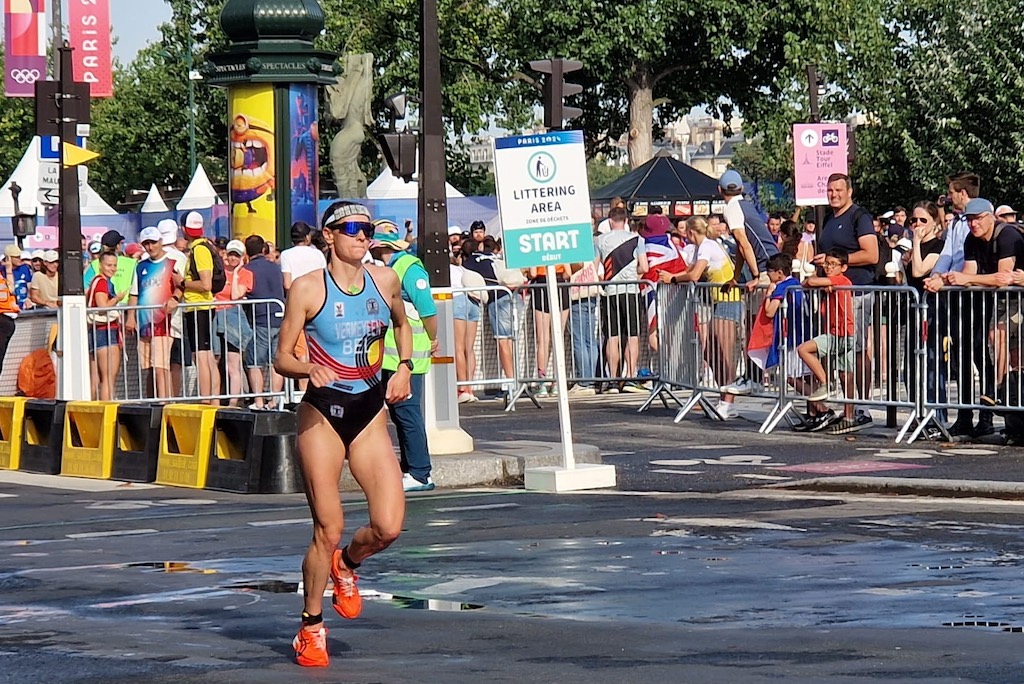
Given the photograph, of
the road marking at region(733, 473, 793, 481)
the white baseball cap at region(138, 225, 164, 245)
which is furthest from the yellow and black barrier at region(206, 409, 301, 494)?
the white baseball cap at region(138, 225, 164, 245)

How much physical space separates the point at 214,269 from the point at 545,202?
7.16 metres

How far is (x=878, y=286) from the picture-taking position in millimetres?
16781

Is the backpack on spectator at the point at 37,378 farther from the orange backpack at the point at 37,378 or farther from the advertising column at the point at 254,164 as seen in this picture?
the advertising column at the point at 254,164

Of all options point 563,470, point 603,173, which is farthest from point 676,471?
point 603,173

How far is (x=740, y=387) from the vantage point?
18.8m

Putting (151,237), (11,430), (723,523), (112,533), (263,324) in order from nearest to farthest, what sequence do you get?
(723,523) < (112,533) < (11,430) < (263,324) < (151,237)

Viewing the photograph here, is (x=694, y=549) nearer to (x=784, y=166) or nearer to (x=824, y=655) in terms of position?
(x=824, y=655)

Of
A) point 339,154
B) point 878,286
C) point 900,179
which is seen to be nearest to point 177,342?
point 878,286

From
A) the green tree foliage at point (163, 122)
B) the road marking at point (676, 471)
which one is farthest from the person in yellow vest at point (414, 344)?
the green tree foliage at point (163, 122)

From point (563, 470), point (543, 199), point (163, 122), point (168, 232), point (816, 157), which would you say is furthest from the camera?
point (163, 122)

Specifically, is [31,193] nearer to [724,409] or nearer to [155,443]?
[724,409]

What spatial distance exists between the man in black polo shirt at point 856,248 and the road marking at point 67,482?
5.77 meters

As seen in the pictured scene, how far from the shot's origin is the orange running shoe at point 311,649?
7875 millimetres

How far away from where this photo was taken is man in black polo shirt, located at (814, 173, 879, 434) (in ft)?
56.2
